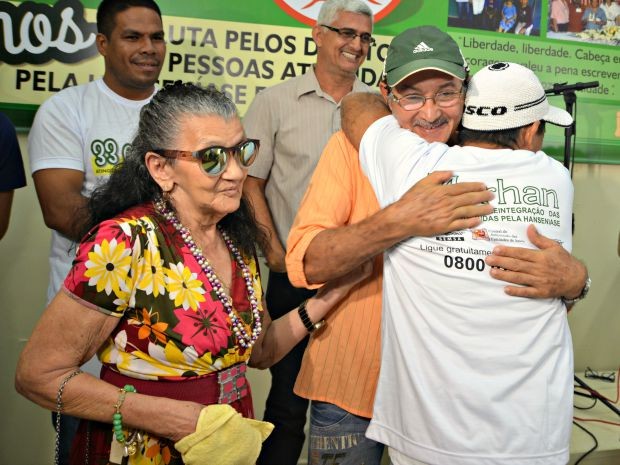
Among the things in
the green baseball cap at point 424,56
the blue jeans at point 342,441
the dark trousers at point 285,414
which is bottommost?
the dark trousers at point 285,414

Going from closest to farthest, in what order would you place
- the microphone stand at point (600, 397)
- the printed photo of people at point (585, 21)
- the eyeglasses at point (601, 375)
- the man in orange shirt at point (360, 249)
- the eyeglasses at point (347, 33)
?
the man in orange shirt at point (360, 249) < the eyeglasses at point (347, 33) < the microphone stand at point (600, 397) < the printed photo of people at point (585, 21) < the eyeglasses at point (601, 375)

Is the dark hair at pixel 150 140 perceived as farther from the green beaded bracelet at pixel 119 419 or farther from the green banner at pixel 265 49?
the green banner at pixel 265 49

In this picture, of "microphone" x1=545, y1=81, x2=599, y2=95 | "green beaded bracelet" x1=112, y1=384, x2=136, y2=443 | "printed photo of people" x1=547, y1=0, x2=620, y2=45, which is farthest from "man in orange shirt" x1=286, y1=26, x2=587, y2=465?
"printed photo of people" x1=547, y1=0, x2=620, y2=45

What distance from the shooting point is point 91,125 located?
8.64ft

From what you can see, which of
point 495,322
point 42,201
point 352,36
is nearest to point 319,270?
point 495,322

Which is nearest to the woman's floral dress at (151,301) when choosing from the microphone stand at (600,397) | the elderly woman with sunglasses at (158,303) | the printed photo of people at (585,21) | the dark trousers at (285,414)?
the elderly woman with sunglasses at (158,303)

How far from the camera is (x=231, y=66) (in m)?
3.38

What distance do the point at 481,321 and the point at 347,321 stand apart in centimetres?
46

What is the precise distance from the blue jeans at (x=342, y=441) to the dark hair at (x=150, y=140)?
725 mm

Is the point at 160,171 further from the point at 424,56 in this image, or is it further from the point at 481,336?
the point at 481,336

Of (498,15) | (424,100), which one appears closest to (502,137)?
(424,100)

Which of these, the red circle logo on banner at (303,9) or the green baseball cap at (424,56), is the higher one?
the red circle logo on banner at (303,9)

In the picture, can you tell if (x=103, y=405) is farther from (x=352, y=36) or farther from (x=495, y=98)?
(x=352, y=36)

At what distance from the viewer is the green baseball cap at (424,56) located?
1673 mm
